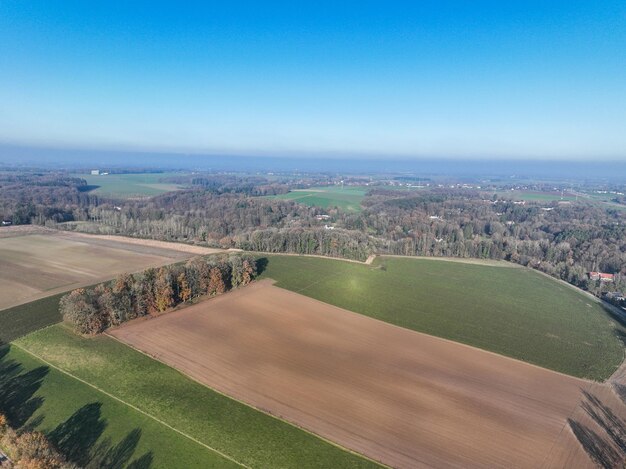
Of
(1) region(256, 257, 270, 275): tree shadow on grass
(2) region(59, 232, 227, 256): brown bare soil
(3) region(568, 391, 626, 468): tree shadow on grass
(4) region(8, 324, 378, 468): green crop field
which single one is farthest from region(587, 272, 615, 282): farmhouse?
(2) region(59, 232, 227, 256): brown bare soil

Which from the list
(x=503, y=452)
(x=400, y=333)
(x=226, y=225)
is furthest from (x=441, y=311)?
(x=226, y=225)

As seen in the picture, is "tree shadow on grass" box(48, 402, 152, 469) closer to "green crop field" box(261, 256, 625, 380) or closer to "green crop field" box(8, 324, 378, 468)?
"green crop field" box(8, 324, 378, 468)

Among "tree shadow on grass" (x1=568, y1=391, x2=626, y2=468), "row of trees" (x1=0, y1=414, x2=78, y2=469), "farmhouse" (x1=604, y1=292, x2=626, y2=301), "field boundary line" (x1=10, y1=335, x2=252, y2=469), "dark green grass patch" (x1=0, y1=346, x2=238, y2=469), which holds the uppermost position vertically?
"row of trees" (x1=0, y1=414, x2=78, y2=469)

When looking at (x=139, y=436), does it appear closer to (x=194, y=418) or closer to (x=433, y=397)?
(x=194, y=418)

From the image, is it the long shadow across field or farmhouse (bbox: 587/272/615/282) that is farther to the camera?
farmhouse (bbox: 587/272/615/282)

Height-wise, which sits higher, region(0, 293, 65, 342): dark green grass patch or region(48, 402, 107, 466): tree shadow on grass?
region(48, 402, 107, 466): tree shadow on grass

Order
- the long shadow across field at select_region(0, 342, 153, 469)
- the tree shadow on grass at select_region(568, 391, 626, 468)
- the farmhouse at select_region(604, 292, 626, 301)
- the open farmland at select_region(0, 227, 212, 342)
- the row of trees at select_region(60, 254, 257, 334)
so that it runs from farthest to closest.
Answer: the farmhouse at select_region(604, 292, 626, 301) < the open farmland at select_region(0, 227, 212, 342) < the row of trees at select_region(60, 254, 257, 334) < the tree shadow on grass at select_region(568, 391, 626, 468) < the long shadow across field at select_region(0, 342, 153, 469)

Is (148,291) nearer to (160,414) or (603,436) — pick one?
(160,414)

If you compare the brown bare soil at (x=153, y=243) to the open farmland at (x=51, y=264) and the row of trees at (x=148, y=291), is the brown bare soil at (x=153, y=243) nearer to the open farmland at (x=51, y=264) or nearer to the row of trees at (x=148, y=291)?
the open farmland at (x=51, y=264)
